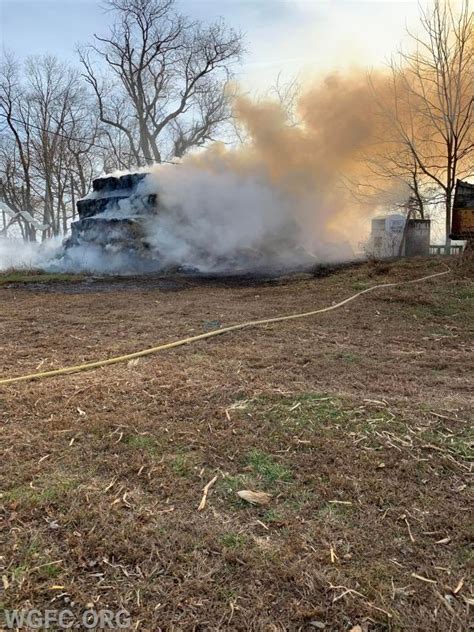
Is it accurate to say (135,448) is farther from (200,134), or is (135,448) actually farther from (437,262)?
(200,134)

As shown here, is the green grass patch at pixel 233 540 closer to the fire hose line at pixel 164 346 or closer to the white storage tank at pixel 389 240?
the fire hose line at pixel 164 346

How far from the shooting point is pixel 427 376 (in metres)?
3.92

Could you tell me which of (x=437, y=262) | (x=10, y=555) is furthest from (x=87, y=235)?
(x=10, y=555)

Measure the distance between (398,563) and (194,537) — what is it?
2.71ft

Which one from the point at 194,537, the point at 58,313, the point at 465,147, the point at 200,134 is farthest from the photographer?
the point at 200,134

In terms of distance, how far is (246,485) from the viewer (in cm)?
229

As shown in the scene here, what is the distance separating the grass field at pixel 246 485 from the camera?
63.2 inches

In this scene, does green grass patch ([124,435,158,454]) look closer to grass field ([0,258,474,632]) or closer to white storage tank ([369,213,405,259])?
grass field ([0,258,474,632])

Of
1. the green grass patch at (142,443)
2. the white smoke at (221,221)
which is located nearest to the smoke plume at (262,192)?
the white smoke at (221,221)

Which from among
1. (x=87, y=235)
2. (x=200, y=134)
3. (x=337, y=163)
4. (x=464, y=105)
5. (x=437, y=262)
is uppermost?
(x=200, y=134)

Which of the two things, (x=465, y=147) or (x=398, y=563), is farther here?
(x=465, y=147)

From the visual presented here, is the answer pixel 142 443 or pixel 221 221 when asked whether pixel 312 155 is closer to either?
pixel 221 221

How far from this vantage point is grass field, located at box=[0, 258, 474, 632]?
5.26 ft

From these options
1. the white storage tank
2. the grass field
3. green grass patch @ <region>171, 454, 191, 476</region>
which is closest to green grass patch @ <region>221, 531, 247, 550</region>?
the grass field
